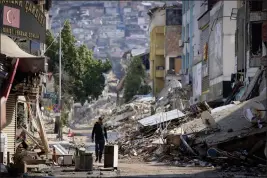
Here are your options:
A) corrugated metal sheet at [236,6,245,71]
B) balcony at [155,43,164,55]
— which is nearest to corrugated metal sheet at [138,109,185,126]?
corrugated metal sheet at [236,6,245,71]

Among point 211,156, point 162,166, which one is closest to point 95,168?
point 162,166

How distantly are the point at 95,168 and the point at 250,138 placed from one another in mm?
6568

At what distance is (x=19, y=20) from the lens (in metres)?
25.0

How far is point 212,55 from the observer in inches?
2180

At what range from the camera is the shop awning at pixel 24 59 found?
23.3 meters

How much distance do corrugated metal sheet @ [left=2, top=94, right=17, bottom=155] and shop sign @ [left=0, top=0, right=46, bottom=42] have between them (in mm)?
2595

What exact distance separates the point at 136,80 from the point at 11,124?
72.4m

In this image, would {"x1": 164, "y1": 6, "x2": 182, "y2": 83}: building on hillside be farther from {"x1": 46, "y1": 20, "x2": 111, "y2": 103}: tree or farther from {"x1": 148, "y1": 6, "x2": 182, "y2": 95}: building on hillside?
{"x1": 46, "y1": 20, "x2": 111, "y2": 103}: tree

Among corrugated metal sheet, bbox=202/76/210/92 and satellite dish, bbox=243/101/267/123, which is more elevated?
corrugated metal sheet, bbox=202/76/210/92

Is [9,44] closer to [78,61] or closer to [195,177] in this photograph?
[195,177]

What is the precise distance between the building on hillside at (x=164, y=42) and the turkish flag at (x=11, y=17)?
6296 cm

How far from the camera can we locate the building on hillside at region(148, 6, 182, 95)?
8962cm

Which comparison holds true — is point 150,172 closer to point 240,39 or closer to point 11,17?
point 11,17

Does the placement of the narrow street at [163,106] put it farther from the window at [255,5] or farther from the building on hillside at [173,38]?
the building on hillside at [173,38]
